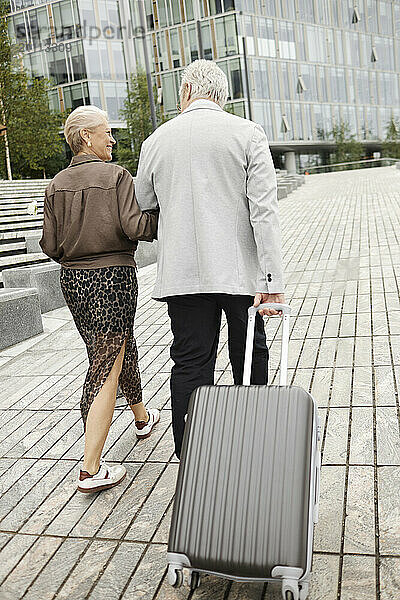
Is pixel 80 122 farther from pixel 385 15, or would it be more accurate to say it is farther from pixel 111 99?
pixel 385 15

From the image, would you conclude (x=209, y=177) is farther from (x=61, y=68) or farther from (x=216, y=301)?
(x=61, y=68)

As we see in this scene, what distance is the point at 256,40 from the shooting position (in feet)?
175

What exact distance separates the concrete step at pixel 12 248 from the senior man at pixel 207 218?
7.82m

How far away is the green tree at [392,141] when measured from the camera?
207 feet

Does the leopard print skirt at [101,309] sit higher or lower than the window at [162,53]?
lower

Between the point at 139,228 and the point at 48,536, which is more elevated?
the point at 139,228

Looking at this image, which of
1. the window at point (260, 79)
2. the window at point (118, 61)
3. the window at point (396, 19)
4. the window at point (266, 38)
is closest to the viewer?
the window at point (118, 61)

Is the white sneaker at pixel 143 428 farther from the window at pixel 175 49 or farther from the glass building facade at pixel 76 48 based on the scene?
the window at pixel 175 49

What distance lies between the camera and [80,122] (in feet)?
11.2

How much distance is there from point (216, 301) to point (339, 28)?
64705 millimetres

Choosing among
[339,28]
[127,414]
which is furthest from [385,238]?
[339,28]

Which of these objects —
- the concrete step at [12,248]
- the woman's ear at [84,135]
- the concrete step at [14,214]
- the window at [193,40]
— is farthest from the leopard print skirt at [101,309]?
the window at [193,40]

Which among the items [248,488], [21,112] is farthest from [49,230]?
[21,112]

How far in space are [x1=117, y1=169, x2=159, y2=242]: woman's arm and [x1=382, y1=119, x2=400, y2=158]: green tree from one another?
6397cm
